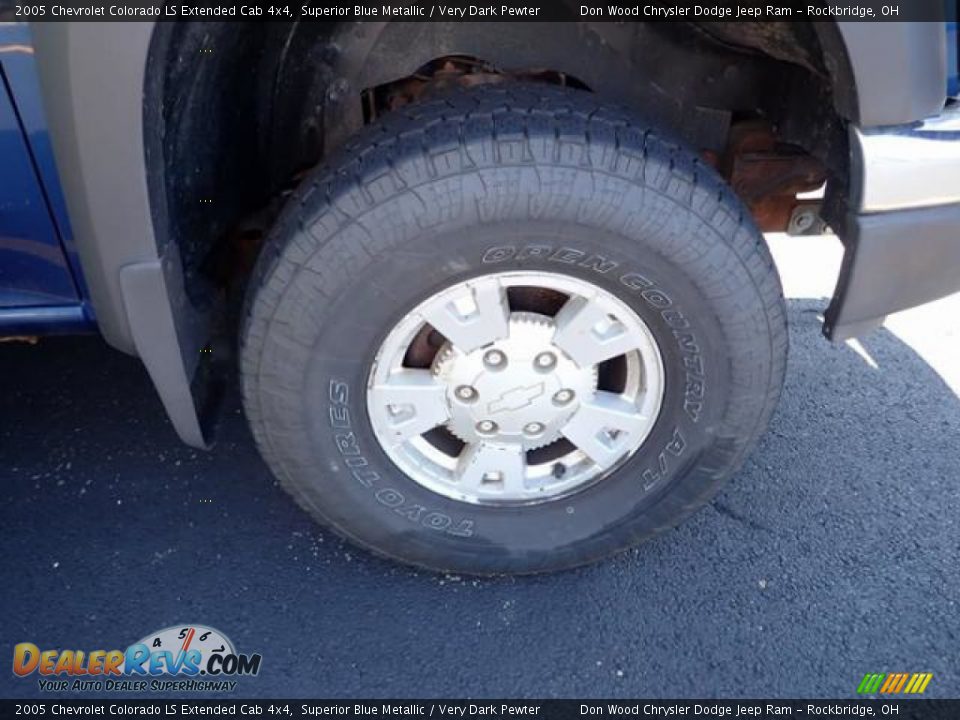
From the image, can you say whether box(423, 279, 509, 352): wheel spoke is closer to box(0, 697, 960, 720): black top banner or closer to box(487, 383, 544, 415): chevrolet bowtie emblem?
box(487, 383, 544, 415): chevrolet bowtie emblem

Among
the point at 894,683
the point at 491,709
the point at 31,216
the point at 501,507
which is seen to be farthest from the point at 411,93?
the point at 894,683

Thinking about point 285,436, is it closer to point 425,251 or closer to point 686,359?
point 425,251

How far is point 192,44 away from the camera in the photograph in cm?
171

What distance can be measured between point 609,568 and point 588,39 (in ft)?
4.45

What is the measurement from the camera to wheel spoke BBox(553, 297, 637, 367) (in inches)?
72.6

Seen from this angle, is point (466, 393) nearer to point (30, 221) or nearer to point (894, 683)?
point (30, 221)

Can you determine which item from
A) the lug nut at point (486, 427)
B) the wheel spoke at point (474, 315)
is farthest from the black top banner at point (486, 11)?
the lug nut at point (486, 427)

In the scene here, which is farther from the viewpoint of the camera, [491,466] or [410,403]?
[491,466]

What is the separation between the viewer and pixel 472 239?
170cm

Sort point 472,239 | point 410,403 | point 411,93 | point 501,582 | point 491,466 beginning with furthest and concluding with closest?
point 411,93, point 501,582, point 491,466, point 410,403, point 472,239

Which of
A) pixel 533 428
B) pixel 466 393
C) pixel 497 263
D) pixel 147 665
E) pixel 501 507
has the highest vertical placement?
pixel 497 263

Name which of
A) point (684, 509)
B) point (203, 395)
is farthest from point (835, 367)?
point (203, 395)

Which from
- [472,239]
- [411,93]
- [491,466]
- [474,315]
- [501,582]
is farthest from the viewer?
[411,93]

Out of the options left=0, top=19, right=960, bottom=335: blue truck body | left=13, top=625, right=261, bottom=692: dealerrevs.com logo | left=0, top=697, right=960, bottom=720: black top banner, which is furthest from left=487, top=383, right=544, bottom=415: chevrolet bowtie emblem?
left=0, top=19, right=960, bottom=335: blue truck body
